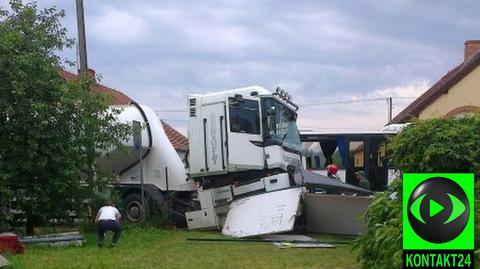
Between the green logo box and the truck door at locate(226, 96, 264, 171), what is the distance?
547 inches

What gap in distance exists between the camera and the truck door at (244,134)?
55.5 feet

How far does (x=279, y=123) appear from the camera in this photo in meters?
17.4

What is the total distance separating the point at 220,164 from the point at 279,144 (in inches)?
62.9

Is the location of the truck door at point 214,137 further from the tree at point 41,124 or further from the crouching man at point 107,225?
the crouching man at point 107,225

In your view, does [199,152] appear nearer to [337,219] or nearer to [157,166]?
[157,166]

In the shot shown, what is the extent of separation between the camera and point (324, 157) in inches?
930

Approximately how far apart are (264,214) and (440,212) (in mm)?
12489

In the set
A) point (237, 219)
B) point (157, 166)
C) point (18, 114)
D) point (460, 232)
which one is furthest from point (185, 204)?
point (460, 232)

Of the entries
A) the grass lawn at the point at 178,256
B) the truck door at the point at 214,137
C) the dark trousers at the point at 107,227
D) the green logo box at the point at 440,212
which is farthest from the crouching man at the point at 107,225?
the green logo box at the point at 440,212

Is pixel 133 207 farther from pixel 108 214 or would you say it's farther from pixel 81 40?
pixel 81 40

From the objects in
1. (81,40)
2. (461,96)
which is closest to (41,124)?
(81,40)

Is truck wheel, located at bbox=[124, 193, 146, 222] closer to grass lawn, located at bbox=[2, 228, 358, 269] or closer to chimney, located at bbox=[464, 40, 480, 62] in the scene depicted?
grass lawn, located at bbox=[2, 228, 358, 269]

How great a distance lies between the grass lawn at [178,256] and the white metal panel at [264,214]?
30.8 inches

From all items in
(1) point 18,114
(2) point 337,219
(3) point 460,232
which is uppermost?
(1) point 18,114
